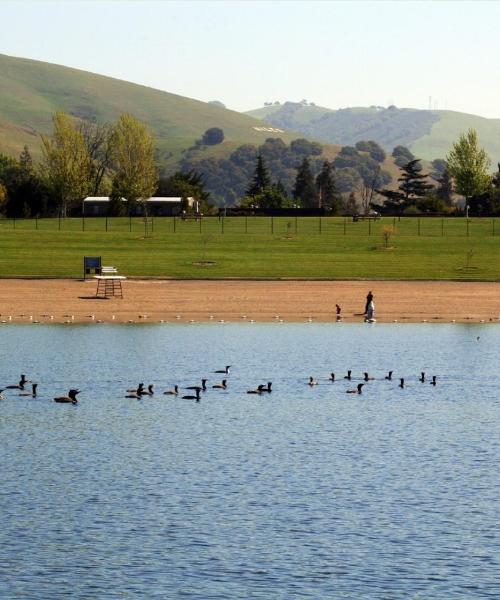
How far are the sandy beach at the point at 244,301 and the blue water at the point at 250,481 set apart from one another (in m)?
16.1

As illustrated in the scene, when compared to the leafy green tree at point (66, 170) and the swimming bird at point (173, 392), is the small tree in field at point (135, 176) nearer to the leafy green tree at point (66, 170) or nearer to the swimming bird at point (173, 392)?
the leafy green tree at point (66, 170)

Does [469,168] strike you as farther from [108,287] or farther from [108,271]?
[108,287]

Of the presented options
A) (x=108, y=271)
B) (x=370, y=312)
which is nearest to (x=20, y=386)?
(x=370, y=312)

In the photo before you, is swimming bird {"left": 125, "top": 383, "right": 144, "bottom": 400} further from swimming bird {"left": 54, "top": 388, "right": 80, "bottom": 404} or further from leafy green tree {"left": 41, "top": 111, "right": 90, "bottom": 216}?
leafy green tree {"left": 41, "top": 111, "right": 90, "bottom": 216}

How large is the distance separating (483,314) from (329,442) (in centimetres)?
4475

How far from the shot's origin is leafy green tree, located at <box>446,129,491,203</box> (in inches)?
7461

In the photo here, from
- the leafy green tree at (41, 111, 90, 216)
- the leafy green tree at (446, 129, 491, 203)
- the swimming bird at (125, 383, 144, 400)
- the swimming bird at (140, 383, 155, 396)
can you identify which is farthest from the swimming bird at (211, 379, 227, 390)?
the leafy green tree at (41, 111, 90, 216)

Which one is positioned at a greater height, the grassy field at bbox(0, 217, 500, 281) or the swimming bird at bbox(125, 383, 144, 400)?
the grassy field at bbox(0, 217, 500, 281)

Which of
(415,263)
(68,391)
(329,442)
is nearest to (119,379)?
(68,391)

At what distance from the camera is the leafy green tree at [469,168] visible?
622ft

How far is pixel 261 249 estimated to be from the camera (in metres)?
127

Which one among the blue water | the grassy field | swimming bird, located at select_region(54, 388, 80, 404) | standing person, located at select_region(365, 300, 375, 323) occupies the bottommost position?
the blue water

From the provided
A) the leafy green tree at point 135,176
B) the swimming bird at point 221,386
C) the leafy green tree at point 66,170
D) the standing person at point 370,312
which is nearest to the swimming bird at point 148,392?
the swimming bird at point 221,386

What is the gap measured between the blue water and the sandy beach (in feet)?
52.9
